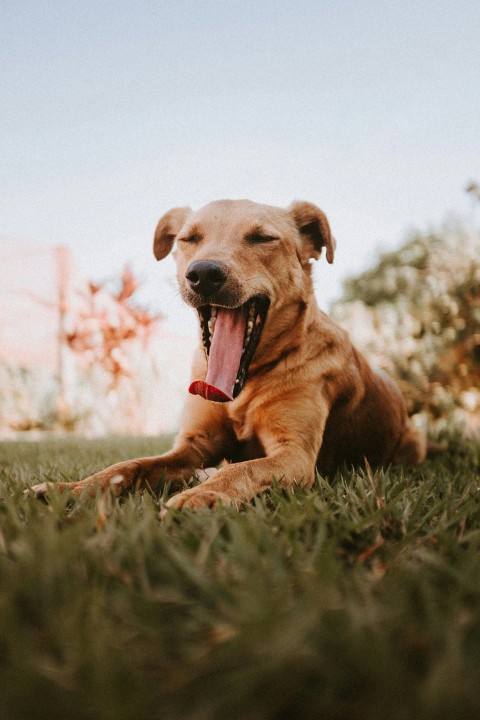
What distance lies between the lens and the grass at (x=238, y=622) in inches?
25.4

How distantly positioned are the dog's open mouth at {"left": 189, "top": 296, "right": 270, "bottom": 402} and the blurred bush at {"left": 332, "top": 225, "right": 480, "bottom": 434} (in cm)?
584

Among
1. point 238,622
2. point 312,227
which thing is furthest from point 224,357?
point 238,622

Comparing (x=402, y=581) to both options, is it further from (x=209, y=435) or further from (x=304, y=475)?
(x=209, y=435)

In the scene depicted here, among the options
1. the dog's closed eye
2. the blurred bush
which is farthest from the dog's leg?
the blurred bush

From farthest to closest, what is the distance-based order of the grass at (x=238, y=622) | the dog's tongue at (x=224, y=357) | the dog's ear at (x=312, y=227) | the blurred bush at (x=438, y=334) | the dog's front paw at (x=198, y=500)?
1. the blurred bush at (x=438, y=334)
2. the dog's ear at (x=312, y=227)
3. the dog's tongue at (x=224, y=357)
4. the dog's front paw at (x=198, y=500)
5. the grass at (x=238, y=622)

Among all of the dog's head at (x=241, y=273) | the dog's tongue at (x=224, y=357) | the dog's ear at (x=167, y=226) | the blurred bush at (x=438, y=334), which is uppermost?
the dog's ear at (x=167, y=226)

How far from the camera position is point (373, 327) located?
32.7 feet

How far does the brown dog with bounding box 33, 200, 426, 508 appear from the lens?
247 cm

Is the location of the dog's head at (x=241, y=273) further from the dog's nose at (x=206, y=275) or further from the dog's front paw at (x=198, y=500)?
the dog's front paw at (x=198, y=500)

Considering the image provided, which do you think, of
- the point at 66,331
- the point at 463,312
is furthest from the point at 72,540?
the point at 66,331

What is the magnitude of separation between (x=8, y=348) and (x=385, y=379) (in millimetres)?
8903

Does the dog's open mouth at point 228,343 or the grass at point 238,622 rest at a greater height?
the dog's open mouth at point 228,343

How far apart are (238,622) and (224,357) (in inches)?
71.1

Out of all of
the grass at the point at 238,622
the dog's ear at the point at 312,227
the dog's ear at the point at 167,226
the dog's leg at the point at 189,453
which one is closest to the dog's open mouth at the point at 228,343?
the dog's leg at the point at 189,453
